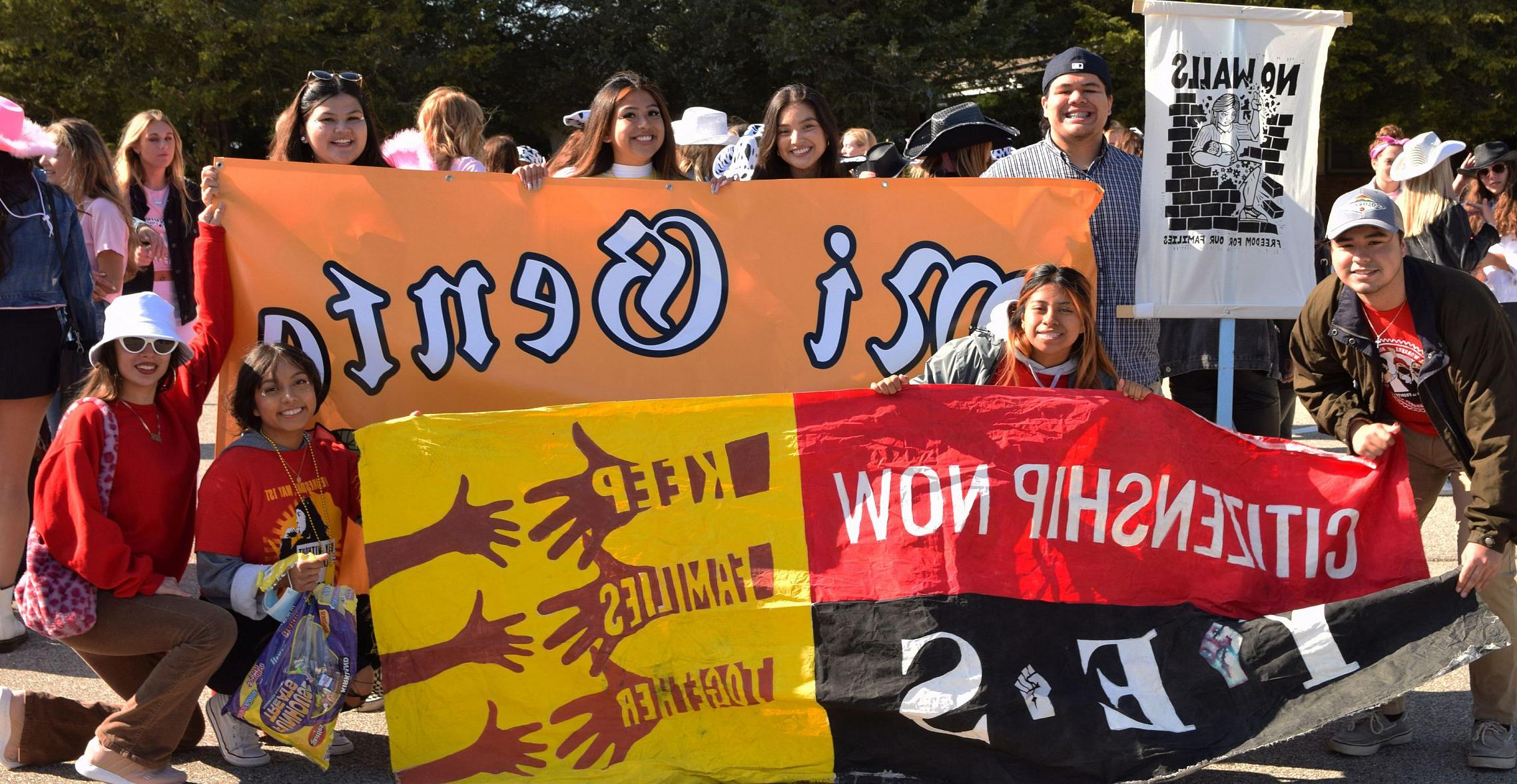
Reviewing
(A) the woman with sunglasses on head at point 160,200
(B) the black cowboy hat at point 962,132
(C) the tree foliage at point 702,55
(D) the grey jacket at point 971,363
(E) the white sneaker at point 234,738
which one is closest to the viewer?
(E) the white sneaker at point 234,738

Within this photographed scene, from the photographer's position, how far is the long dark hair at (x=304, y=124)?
14.0 feet

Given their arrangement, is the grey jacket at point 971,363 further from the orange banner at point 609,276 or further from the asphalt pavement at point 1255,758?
the asphalt pavement at point 1255,758

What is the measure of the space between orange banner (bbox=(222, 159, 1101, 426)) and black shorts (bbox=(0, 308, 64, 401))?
0.72 m

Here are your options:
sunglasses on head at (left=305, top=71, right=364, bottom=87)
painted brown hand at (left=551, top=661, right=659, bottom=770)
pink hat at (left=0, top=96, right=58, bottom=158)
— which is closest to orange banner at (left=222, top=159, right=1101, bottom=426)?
sunglasses on head at (left=305, top=71, right=364, bottom=87)

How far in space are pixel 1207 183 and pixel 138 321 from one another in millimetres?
3361

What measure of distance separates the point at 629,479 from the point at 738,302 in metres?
0.92

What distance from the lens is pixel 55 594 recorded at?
3.38 m

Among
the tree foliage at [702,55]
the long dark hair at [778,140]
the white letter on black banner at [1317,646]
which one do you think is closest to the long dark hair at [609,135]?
the long dark hair at [778,140]

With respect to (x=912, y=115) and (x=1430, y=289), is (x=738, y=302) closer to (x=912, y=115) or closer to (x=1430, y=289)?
(x=1430, y=289)

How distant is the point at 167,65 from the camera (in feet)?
61.0

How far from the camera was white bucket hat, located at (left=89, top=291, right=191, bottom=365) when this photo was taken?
11.6 feet

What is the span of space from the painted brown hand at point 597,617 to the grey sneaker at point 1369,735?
1.94 m

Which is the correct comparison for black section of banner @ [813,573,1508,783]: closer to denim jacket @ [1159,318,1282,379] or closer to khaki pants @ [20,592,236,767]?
khaki pants @ [20,592,236,767]

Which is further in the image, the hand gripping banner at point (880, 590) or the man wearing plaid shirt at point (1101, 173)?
the man wearing plaid shirt at point (1101, 173)
